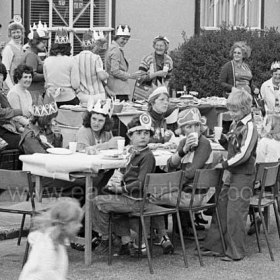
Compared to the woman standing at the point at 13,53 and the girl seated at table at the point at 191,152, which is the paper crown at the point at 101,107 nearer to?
the girl seated at table at the point at 191,152

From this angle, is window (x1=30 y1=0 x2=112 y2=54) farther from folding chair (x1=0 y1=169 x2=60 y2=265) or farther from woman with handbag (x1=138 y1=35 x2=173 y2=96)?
folding chair (x1=0 y1=169 x2=60 y2=265)

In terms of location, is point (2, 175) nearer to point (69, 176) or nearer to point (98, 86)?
point (69, 176)

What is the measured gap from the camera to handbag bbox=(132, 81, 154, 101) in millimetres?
15477

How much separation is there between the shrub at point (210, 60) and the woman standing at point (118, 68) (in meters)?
4.43

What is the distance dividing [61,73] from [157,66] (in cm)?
201

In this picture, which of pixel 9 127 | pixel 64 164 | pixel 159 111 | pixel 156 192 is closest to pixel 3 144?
pixel 9 127

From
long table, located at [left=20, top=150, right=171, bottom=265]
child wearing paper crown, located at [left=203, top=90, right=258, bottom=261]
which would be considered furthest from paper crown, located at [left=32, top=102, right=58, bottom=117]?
child wearing paper crown, located at [left=203, top=90, right=258, bottom=261]

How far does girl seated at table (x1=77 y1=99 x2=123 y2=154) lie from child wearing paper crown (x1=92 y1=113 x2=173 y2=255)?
0.93 meters

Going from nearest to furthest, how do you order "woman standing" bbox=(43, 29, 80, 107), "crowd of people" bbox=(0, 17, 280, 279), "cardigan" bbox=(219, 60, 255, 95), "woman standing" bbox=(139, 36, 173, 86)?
"crowd of people" bbox=(0, 17, 280, 279) → "woman standing" bbox=(43, 29, 80, 107) → "woman standing" bbox=(139, 36, 173, 86) → "cardigan" bbox=(219, 60, 255, 95)

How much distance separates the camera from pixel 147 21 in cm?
2059

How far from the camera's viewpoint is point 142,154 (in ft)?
29.9

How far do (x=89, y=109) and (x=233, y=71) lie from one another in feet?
20.0

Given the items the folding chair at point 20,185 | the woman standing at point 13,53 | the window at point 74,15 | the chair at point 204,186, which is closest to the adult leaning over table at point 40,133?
the folding chair at point 20,185

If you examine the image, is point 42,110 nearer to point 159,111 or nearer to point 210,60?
point 159,111
